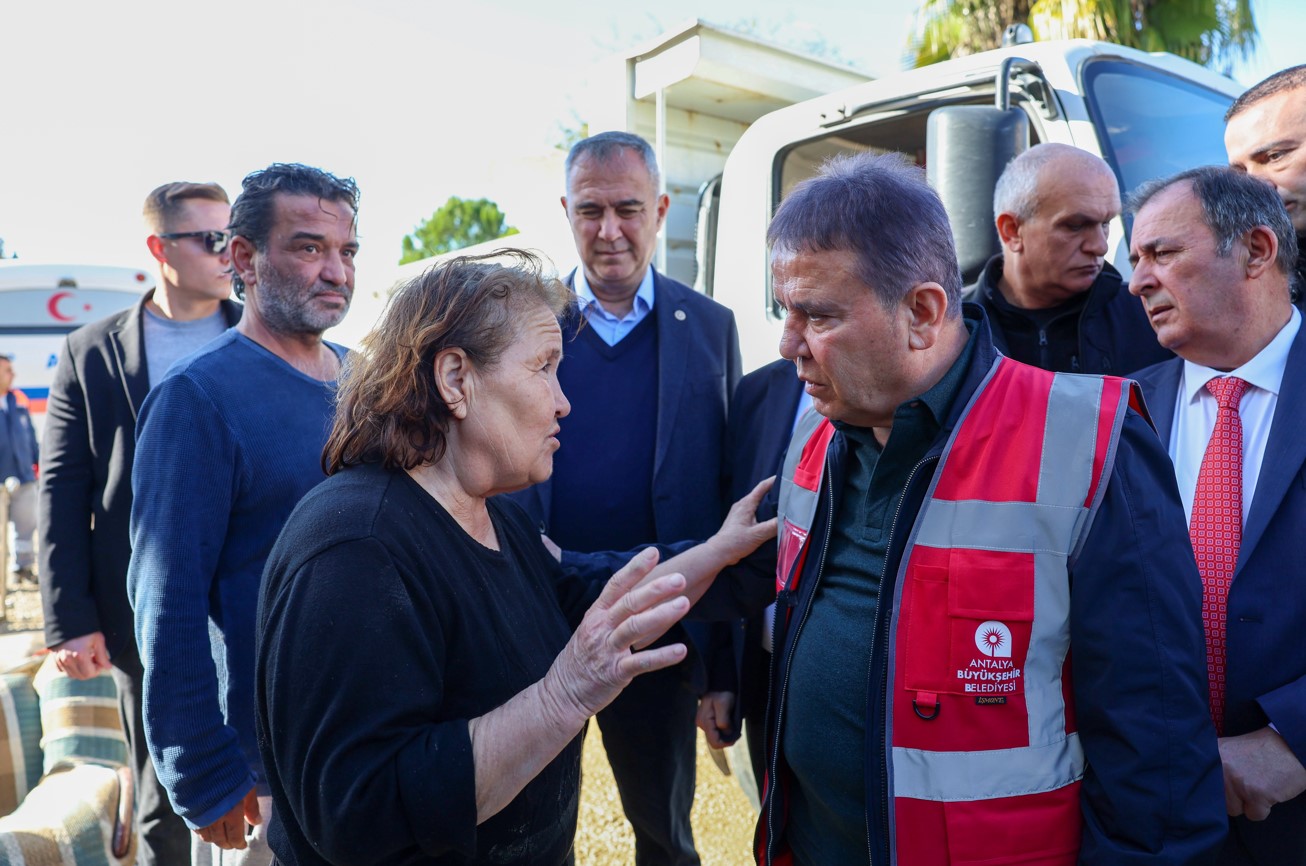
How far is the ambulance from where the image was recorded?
10078 millimetres

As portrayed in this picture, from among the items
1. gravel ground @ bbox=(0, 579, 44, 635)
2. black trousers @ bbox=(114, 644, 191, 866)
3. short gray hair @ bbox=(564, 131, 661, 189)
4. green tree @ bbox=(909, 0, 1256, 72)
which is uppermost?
green tree @ bbox=(909, 0, 1256, 72)

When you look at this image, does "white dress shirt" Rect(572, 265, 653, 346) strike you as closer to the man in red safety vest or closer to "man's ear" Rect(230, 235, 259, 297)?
"man's ear" Rect(230, 235, 259, 297)

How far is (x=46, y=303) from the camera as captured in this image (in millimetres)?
10180

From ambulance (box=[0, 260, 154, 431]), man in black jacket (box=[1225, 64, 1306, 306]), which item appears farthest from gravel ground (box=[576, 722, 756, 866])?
ambulance (box=[0, 260, 154, 431])

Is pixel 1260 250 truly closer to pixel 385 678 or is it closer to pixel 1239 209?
pixel 1239 209

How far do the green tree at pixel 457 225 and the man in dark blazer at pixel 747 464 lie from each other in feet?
130

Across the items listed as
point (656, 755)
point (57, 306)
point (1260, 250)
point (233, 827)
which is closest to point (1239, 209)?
point (1260, 250)

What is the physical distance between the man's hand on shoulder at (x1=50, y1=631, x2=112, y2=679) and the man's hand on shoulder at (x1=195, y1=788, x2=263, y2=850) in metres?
1.10

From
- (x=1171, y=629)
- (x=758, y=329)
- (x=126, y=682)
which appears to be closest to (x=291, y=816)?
(x=1171, y=629)

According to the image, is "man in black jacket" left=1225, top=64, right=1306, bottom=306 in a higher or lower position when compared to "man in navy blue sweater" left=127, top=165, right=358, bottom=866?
higher

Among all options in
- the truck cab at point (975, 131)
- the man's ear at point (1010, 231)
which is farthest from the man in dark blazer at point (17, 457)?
the man's ear at point (1010, 231)

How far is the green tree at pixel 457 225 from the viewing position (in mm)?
41312

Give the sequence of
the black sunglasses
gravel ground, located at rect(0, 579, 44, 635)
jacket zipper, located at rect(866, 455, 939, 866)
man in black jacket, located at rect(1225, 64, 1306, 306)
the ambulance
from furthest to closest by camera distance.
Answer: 1. the ambulance
2. gravel ground, located at rect(0, 579, 44, 635)
3. the black sunglasses
4. man in black jacket, located at rect(1225, 64, 1306, 306)
5. jacket zipper, located at rect(866, 455, 939, 866)

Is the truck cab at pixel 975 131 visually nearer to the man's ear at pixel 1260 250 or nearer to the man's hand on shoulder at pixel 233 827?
the man's ear at pixel 1260 250
